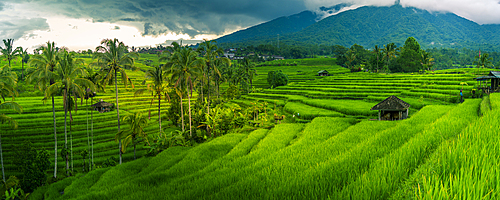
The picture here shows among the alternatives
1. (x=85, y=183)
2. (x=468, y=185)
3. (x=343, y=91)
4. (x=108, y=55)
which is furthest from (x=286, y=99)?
(x=468, y=185)

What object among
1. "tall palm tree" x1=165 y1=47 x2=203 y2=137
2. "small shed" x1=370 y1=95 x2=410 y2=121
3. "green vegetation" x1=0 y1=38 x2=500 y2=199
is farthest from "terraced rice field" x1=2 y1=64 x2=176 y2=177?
"small shed" x1=370 y1=95 x2=410 y2=121

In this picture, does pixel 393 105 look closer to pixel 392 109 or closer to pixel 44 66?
pixel 392 109

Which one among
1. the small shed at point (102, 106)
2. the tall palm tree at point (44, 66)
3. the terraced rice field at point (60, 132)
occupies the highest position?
the tall palm tree at point (44, 66)

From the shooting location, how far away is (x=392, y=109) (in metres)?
21.5

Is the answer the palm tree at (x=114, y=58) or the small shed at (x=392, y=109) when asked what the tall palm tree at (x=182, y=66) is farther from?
the small shed at (x=392, y=109)

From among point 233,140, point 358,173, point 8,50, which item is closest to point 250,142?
point 233,140

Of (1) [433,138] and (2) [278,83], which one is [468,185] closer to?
(1) [433,138]

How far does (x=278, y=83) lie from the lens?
6500 centimetres

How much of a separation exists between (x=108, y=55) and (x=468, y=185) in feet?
82.4

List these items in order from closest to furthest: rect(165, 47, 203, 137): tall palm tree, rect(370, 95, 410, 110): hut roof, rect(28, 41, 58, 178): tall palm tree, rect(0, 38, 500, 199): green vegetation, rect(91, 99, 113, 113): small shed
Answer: rect(0, 38, 500, 199): green vegetation → rect(28, 41, 58, 178): tall palm tree → rect(370, 95, 410, 110): hut roof → rect(165, 47, 203, 137): tall palm tree → rect(91, 99, 113, 113): small shed

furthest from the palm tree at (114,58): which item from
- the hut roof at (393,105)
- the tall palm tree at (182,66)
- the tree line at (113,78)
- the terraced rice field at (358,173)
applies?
the hut roof at (393,105)

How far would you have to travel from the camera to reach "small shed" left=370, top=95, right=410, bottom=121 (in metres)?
21.5

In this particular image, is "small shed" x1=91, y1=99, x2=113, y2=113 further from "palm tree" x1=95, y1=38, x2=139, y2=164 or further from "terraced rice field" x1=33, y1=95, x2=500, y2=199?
"terraced rice field" x1=33, y1=95, x2=500, y2=199

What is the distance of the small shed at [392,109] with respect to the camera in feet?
70.6
